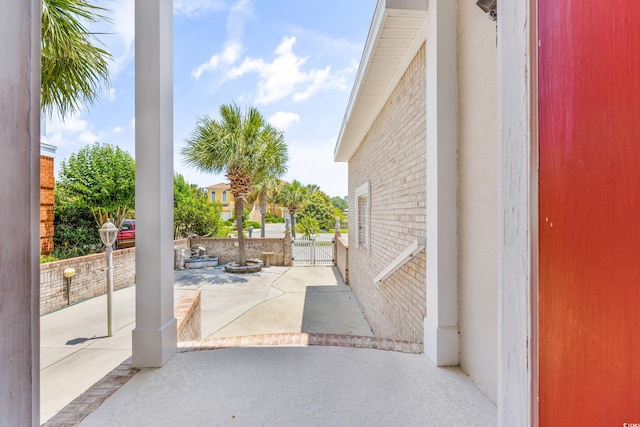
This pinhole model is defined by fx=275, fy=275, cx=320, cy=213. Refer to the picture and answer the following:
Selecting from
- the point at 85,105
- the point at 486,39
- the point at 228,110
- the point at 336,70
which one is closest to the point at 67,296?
the point at 85,105

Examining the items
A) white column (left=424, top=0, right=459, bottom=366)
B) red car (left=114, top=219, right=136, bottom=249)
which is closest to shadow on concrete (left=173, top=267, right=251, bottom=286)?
red car (left=114, top=219, right=136, bottom=249)

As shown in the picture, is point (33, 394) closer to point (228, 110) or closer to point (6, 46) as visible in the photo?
point (6, 46)

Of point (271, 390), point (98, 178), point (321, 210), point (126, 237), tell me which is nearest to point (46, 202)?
point (98, 178)

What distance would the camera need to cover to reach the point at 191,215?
15062 millimetres

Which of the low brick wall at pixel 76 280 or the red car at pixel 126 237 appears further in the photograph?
the red car at pixel 126 237

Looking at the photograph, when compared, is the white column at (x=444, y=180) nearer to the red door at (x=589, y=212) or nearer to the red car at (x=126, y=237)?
the red door at (x=589, y=212)

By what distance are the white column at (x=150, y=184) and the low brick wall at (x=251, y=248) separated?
10.8 metres

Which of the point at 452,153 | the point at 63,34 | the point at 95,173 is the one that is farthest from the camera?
the point at 95,173

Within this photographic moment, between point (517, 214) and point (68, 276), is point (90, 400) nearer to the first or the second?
point (517, 214)

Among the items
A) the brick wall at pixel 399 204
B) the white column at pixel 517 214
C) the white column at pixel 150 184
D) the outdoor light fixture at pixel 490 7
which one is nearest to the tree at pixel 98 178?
the brick wall at pixel 399 204

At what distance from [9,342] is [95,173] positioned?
12.4 metres

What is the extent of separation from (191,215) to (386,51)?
14.3m

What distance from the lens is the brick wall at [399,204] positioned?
3.06 m

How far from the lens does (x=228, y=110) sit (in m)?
10.7
